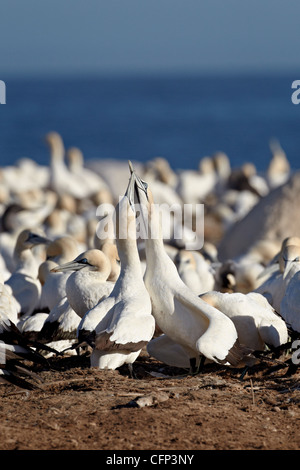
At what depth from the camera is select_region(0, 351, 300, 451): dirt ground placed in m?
4.70

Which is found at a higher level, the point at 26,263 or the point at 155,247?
the point at 155,247

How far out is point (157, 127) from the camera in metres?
83.4

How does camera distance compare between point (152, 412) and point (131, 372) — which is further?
point (131, 372)

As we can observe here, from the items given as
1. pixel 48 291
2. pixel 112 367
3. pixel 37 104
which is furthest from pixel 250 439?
pixel 37 104

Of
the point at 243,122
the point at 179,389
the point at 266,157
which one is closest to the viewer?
the point at 179,389

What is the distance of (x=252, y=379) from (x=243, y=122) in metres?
83.4

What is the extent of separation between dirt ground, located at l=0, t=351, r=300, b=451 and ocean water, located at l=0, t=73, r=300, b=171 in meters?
40.7

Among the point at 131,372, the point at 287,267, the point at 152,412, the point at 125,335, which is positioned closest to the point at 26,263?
the point at 287,267

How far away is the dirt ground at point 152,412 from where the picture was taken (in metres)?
4.70

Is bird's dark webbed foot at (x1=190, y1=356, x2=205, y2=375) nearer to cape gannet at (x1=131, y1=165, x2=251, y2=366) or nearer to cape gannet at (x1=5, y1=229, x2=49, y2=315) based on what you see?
cape gannet at (x1=131, y1=165, x2=251, y2=366)

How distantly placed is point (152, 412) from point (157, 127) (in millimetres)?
79060

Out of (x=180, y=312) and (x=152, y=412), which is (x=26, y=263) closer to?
(x=180, y=312)
